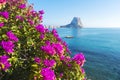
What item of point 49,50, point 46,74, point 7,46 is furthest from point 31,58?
point 46,74

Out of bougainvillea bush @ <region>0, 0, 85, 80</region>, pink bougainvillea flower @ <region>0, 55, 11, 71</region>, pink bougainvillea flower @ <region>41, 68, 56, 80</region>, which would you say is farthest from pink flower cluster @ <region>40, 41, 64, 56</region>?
pink bougainvillea flower @ <region>0, 55, 11, 71</region>

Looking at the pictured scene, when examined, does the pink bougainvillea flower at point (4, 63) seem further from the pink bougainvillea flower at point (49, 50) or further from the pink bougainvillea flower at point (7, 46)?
the pink bougainvillea flower at point (49, 50)

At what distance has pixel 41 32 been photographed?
920 cm

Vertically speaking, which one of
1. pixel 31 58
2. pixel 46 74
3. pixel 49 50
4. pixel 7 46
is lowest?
pixel 46 74

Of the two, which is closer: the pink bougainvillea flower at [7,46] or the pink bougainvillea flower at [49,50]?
the pink bougainvillea flower at [7,46]

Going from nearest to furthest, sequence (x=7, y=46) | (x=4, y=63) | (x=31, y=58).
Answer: (x=4, y=63) → (x=7, y=46) → (x=31, y=58)

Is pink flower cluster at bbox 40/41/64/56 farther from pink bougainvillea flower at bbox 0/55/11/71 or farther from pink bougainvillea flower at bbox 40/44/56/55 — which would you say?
pink bougainvillea flower at bbox 0/55/11/71

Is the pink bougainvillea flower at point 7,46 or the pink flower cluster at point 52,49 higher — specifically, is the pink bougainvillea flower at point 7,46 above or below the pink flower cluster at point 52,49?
above

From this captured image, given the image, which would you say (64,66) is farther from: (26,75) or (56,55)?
(26,75)

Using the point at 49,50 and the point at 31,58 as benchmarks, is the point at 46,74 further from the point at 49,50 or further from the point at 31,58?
the point at 31,58

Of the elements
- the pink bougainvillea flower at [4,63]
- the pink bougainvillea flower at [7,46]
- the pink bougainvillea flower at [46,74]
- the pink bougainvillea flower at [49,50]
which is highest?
the pink bougainvillea flower at [7,46]

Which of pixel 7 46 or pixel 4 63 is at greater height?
pixel 7 46

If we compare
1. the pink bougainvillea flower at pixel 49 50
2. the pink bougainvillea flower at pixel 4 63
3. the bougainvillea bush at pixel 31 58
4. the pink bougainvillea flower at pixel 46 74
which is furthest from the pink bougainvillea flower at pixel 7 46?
the pink bougainvillea flower at pixel 46 74

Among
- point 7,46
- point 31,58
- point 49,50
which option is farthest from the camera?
point 31,58
